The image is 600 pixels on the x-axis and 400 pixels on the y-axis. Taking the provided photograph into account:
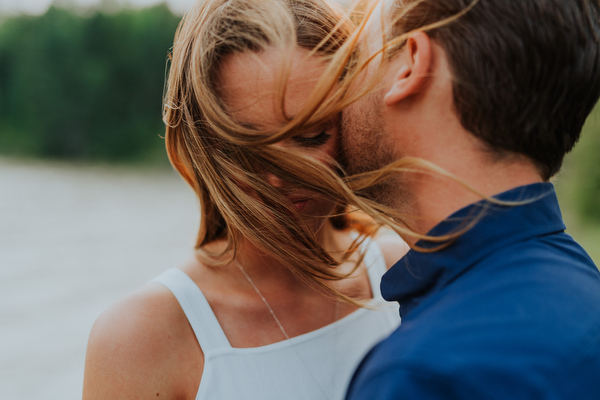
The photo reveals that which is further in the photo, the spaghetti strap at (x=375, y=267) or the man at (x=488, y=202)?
the spaghetti strap at (x=375, y=267)

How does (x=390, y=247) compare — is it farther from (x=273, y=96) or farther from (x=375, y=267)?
(x=273, y=96)

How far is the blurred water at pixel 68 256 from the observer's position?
536 cm

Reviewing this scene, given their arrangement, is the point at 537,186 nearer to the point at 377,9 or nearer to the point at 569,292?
the point at 569,292

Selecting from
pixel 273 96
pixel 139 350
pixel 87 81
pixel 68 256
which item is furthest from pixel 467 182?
pixel 87 81

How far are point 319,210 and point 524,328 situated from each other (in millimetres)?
→ 851

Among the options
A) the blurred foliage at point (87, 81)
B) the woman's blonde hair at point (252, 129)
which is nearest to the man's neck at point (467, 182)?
the woman's blonde hair at point (252, 129)

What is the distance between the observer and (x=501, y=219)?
3.80 ft

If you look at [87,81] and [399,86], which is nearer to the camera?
[399,86]

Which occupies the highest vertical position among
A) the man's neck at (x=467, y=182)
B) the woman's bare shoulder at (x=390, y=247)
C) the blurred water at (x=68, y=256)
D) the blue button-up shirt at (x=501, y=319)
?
the man's neck at (x=467, y=182)

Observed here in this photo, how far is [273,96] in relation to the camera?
1.42m

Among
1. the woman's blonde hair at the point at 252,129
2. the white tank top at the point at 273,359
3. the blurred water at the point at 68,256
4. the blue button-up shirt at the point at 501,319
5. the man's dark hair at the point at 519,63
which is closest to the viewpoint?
the blue button-up shirt at the point at 501,319

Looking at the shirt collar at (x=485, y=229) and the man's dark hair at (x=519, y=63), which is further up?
the man's dark hair at (x=519, y=63)

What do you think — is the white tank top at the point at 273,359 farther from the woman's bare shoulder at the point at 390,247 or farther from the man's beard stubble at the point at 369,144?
the man's beard stubble at the point at 369,144

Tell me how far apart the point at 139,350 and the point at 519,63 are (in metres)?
1.23
